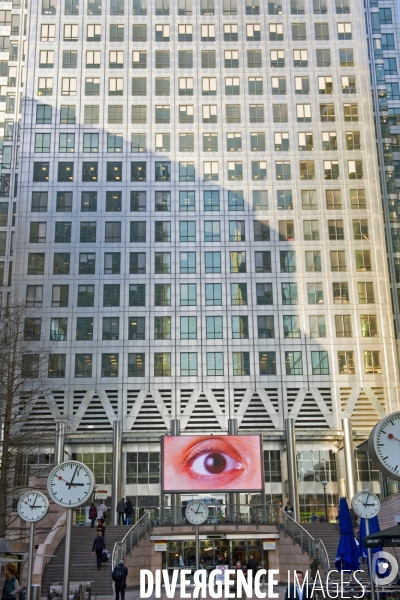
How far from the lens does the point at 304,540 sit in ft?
126

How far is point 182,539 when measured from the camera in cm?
4197

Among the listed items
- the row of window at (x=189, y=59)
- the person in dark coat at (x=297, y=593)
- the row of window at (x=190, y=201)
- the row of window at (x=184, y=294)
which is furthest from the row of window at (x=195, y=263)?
the person in dark coat at (x=297, y=593)

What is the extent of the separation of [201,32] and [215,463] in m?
42.4

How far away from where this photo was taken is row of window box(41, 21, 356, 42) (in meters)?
70.5

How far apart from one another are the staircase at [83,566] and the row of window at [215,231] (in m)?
29.8

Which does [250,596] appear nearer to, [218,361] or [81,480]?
[81,480]

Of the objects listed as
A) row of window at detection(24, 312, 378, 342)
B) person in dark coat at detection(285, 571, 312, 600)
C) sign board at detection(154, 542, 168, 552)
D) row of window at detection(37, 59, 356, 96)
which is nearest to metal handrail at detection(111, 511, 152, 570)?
sign board at detection(154, 542, 168, 552)

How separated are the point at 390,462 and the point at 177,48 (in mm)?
62837

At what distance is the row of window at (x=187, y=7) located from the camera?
71.3 m

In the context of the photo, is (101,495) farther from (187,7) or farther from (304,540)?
(187,7)

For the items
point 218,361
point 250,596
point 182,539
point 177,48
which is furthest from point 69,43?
point 250,596

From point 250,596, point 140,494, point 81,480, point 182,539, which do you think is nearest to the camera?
point 81,480

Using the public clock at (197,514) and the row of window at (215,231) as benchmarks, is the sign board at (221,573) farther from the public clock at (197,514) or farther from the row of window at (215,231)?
the row of window at (215,231)

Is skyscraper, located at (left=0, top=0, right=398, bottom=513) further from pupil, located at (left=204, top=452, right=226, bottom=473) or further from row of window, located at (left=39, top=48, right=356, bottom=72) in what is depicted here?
pupil, located at (left=204, top=452, right=226, bottom=473)
